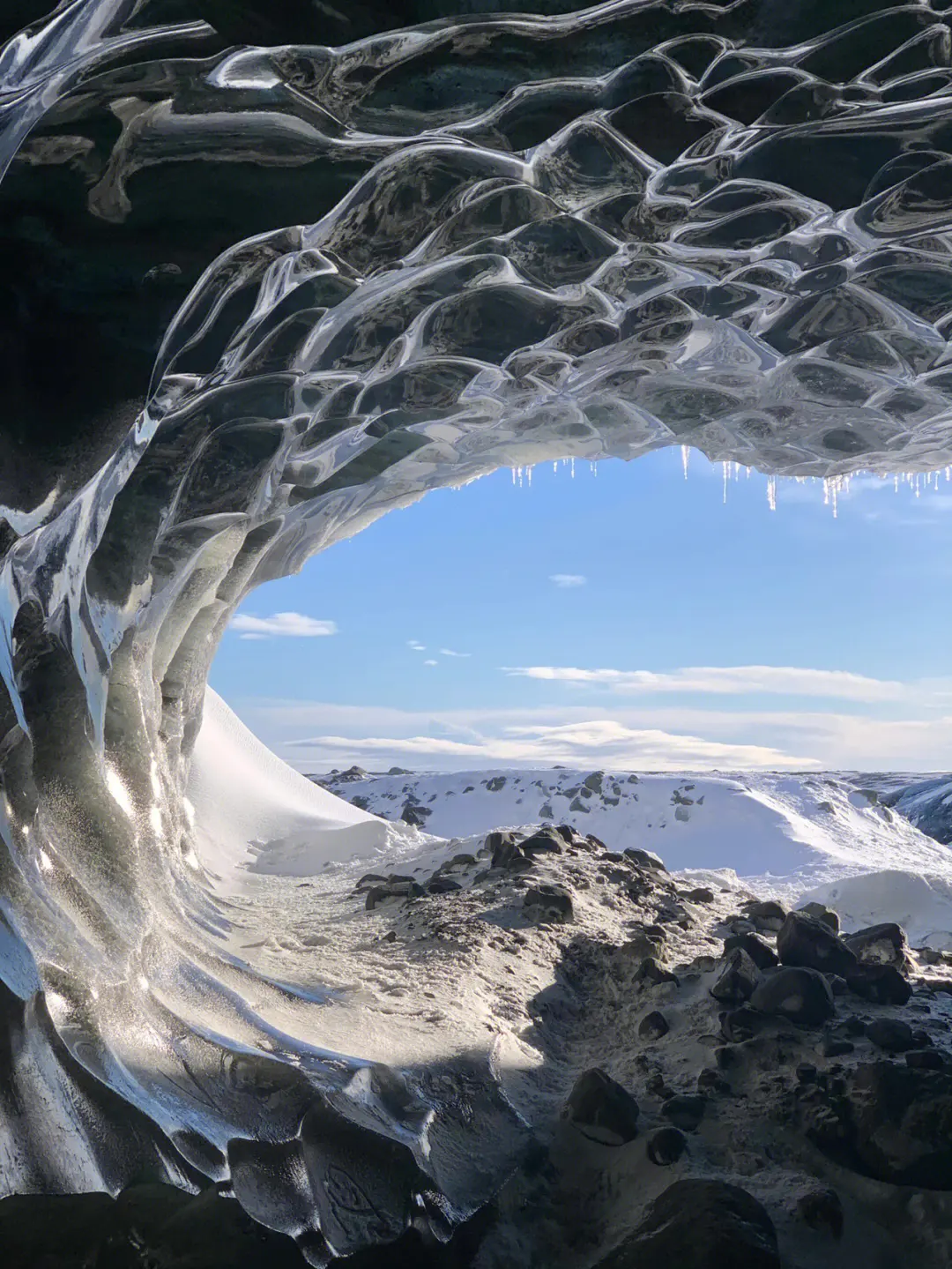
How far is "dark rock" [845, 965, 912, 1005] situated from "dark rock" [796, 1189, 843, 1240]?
48.2 inches

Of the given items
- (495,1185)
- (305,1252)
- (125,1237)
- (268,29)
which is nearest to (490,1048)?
(495,1185)

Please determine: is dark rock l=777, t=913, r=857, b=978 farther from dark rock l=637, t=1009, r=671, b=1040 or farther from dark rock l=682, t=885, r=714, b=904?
dark rock l=682, t=885, r=714, b=904

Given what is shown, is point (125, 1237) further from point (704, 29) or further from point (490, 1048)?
point (704, 29)

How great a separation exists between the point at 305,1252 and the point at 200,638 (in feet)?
12.4

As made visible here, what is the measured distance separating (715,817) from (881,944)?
5.39 m

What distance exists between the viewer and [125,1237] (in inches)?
72.9

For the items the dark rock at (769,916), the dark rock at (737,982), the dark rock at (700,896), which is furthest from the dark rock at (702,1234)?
the dark rock at (700,896)

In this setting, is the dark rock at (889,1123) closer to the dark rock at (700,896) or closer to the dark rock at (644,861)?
the dark rock at (700,896)

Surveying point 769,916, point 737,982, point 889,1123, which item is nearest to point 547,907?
point 769,916

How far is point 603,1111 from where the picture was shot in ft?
7.84

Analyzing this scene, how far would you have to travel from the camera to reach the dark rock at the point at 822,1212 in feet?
6.64

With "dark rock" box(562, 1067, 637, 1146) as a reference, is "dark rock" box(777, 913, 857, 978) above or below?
above

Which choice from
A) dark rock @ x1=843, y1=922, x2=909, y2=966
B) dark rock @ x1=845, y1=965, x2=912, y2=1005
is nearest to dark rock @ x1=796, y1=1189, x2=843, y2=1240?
dark rock @ x1=845, y1=965, x2=912, y2=1005

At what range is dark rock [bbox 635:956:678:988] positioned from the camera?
11.5 ft
